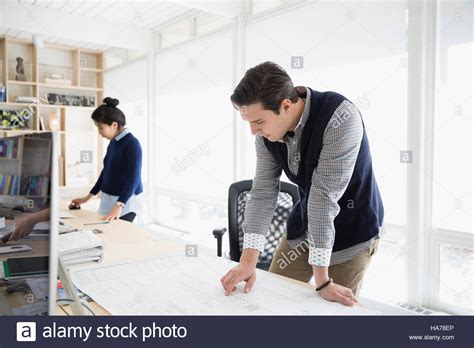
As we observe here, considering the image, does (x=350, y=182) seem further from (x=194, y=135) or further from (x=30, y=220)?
(x=194, y=135)

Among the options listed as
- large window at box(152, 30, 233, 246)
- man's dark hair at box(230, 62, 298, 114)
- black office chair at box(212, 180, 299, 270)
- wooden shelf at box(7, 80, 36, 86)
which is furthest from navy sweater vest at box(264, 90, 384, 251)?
wooden shelf at box(7, 80, 36, 86)

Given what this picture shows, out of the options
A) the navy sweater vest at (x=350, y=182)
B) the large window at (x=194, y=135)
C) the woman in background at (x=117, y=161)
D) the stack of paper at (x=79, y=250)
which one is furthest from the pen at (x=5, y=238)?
the large window at (x=194, y=135)

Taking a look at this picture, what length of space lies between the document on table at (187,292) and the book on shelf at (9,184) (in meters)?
0.49

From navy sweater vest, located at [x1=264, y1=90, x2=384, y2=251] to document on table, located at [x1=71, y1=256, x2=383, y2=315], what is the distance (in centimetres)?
29

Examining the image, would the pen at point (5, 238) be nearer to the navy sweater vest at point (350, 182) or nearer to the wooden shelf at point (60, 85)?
the navy sweater vest at point (350, 182)

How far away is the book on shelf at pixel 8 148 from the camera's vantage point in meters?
0.74

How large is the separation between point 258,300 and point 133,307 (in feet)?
1.20

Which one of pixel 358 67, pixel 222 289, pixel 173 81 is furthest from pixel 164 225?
pixel 222 289

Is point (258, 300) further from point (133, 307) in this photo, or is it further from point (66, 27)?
point (66, 27)

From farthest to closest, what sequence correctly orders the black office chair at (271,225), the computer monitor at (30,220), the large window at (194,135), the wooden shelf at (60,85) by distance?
1. the wooden shelf at (60,85)
2. the large window at (194,135)
3. the black office chair at (271,225)
4. the computer monitor at (30,220)

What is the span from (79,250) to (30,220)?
958 mm

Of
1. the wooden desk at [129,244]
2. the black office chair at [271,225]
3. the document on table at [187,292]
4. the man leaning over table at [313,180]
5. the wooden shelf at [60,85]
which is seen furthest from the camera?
the wooden shelf at [60,85]

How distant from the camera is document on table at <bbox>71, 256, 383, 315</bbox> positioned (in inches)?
44.3

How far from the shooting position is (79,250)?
160 centimetres
